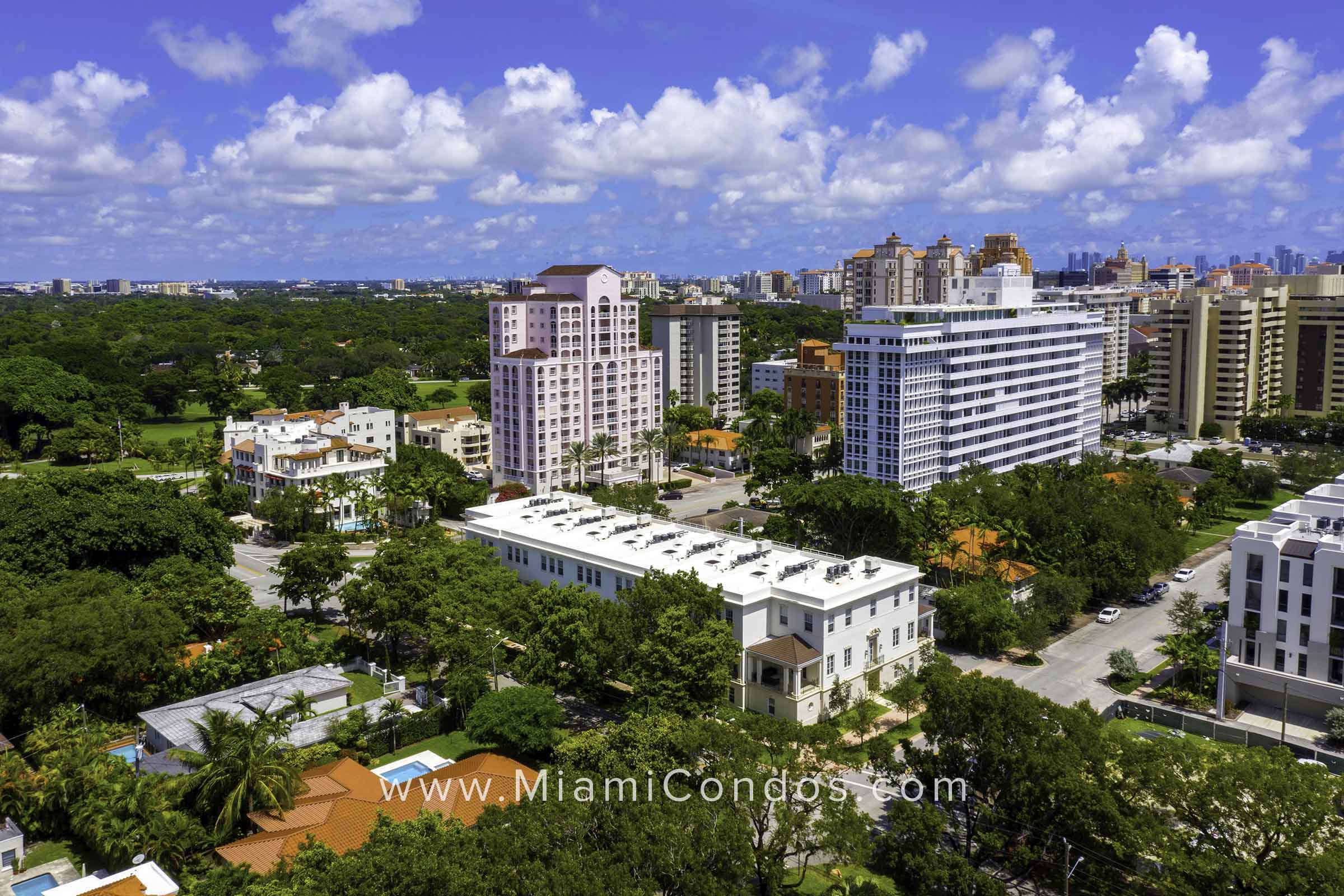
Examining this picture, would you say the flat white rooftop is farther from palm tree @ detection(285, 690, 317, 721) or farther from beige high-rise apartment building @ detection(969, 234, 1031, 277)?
beige high-rise apartment building @ detection(969, 234, 1031, 277)

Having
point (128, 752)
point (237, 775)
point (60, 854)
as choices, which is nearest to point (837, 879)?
point (237, 775)

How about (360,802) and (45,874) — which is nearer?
(45,874)

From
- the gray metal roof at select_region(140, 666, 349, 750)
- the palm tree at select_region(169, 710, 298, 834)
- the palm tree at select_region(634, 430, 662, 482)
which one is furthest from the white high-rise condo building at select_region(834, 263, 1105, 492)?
the palm tree at select_region(169, 710, 298, 834)

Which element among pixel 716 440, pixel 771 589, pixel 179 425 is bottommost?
pixel 716 440

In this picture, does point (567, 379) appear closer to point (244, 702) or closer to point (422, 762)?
point (244, 702)

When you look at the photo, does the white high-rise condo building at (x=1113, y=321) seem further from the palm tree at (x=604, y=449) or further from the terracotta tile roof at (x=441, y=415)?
the terracotta tile roof at (x=441, y=415)

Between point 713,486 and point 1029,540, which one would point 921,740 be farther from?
point 713,486

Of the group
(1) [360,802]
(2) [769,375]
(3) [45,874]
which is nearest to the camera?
(3) [45,874]
